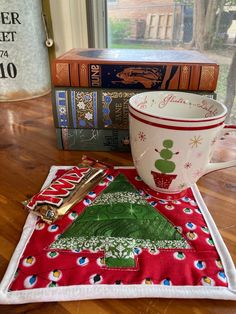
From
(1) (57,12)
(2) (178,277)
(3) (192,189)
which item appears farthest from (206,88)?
(1) (57,12)

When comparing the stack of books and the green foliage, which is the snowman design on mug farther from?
the green foliage

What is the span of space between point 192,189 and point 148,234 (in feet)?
0.36

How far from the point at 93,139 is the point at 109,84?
0.30 ft

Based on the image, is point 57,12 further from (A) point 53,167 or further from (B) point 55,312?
(B) point 55,312

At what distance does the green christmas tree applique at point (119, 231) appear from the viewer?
258 millimetres

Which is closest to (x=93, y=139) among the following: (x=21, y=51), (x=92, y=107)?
(x=92, y=107)

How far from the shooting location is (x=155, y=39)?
2.51 feet

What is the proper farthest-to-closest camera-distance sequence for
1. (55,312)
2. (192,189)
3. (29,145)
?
(29,145)
(192,189)
(55,312)

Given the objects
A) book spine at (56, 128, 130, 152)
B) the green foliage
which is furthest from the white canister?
book spine at (56, 128, 130, 152)

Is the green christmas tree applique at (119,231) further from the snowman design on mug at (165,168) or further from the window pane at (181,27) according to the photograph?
the window pane at (181,27)

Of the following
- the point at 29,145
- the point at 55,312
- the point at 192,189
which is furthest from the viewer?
the point at 29,145

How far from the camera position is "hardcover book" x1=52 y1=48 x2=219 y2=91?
40 cm

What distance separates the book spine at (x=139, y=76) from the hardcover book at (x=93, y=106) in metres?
0.01

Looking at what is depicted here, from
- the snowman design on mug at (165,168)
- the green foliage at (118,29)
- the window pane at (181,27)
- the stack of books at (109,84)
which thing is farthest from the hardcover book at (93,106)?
the green foliage at (118,29)
